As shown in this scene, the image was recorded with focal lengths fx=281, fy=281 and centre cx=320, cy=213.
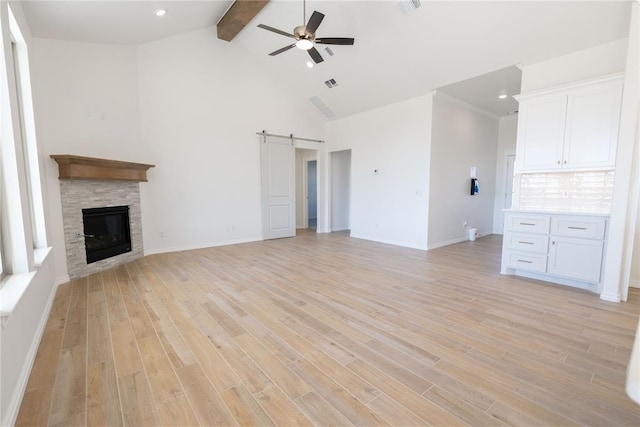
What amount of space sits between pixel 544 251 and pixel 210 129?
5992 millimetres

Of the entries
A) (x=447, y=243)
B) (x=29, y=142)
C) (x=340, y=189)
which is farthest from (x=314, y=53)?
(x=447, y=243)

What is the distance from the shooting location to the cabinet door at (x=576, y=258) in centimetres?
323

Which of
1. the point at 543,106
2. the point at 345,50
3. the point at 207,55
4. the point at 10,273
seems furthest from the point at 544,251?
the point at 207,55

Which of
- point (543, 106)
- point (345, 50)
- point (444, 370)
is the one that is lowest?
point (444, 370)

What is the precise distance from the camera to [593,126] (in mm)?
3338

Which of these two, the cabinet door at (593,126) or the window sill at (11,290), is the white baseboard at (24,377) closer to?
the window sill at (11,290)

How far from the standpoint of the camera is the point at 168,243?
5.41m

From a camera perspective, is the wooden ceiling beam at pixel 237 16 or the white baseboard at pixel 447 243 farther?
the white baseboard at pixel 447 243

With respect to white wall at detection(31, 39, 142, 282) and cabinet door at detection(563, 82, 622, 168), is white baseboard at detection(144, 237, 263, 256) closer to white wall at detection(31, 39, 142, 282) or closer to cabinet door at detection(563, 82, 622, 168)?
white wall at detection(31, 39, 142, 282)

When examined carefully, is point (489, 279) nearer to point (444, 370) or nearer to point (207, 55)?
point (444, 370)

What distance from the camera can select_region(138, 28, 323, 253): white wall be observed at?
202 inches

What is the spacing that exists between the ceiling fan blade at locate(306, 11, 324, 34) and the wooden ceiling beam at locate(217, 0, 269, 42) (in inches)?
66.0

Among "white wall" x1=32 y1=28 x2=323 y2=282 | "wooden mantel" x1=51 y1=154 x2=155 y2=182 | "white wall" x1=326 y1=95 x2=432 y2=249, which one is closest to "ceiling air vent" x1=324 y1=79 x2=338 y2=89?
"white wall" x1=326 y1=95 x2=432 y2=249

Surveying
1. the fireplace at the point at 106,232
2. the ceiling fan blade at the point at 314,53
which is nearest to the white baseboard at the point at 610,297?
the ceiling fan blade at the point at 314,53
